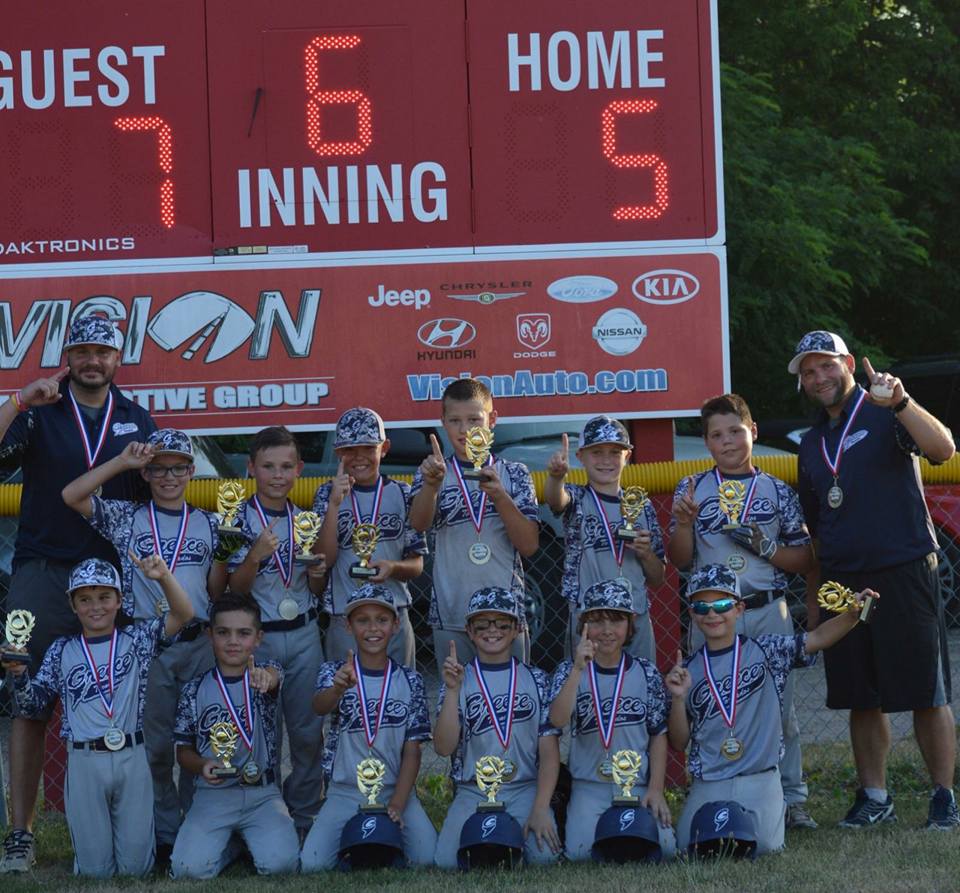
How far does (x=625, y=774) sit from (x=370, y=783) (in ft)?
3.28

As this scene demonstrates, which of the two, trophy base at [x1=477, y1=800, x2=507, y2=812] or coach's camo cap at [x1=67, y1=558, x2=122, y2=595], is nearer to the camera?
trophy base at [x1=477, y1=800, x2=507, y2=812]

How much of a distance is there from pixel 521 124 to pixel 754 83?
9.12 m

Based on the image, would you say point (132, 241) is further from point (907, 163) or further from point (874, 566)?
point (907, 163)

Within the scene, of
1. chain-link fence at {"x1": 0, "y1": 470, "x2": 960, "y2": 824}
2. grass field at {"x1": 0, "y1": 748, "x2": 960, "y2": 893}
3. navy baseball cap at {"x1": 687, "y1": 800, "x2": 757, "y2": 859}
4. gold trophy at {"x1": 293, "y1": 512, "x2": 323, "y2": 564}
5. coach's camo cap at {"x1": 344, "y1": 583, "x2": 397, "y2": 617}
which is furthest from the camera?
chain-link fence at {"x1": 0, "y1": 470, "x2": 960, "y2": 824}

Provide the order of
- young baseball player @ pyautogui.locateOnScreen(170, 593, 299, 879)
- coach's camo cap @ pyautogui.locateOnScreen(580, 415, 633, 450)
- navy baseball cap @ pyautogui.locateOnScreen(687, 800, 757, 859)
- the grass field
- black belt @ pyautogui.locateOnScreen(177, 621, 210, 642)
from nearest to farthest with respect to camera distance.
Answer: the grass field → navy baseball cap @ pyautogui.locateOnScreen(687, 800, 757, 859) → young baseball player @ pyautogui.locateOnScreen(170, 593, 299, 879) → black belt @ pyautogui.locateOnScreen(177, 621, 210, 642) → coach's camo cap @ pyautogui.locateOnScreen(580, 415, 633, 450)

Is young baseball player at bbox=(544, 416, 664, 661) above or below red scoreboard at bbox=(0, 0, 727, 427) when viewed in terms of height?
below

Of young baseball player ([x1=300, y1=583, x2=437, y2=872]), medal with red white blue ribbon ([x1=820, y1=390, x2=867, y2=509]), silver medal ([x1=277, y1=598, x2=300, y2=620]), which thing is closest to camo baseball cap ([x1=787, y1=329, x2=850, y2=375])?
medal with red white blue ribbon ([x1=820, y1=390, x2=867, y2=509])

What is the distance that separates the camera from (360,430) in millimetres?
6941

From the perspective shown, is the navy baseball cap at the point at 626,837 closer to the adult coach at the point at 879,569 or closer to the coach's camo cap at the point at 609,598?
the coach's camo cap at the point at 609,598

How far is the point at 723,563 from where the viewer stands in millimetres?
6766

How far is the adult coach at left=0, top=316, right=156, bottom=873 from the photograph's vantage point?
683 cm

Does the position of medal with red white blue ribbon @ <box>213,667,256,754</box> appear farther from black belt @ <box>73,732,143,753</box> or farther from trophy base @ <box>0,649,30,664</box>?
trophy base @ <box>0,649,30,664</box>

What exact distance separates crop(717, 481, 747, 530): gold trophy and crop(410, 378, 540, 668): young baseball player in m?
0.79

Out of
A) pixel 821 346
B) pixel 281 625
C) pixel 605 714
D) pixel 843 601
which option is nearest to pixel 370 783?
pixel 281 625
